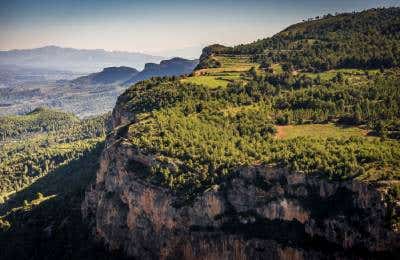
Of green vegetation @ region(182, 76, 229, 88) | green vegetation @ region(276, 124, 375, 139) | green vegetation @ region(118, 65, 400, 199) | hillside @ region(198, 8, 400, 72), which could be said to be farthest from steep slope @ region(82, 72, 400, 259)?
hillside @ region(198, 8, 400, 72)

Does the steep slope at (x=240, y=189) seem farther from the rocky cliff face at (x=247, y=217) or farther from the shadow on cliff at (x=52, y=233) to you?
the shadow on cliff at (x=52, y=233)

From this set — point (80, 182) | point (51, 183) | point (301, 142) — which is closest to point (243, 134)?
point (301, 142)

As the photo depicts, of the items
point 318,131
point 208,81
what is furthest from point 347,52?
point 318,131

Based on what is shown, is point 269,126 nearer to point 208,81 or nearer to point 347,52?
point 208,81

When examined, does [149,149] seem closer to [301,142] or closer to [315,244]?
[301,142]

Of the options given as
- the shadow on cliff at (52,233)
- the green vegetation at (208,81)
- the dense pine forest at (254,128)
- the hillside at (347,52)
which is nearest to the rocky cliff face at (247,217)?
the dense pine forest at (254,128)

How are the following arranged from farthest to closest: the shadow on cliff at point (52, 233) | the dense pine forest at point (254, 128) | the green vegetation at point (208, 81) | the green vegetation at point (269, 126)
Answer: the green vegetation at point (208, 81), the shadow on cliff at point (52, 233), the dense pine forest at point (254, 128), the green vegetation at point (269, 126)
